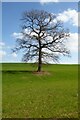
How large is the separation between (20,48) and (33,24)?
5.86 metres

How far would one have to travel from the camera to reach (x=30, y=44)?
196 feet

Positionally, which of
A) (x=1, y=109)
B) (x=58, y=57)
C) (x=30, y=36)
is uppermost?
(x=30, y=36)

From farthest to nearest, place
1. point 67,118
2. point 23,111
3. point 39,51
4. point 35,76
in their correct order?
point 39,51, point 35,76, point 23,111, point 67,118

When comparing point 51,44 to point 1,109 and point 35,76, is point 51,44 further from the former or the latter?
point 1,109

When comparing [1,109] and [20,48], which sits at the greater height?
[20,48]

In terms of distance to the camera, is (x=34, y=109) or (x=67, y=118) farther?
(x=34, y=109)

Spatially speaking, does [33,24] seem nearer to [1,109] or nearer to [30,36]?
[30,36]

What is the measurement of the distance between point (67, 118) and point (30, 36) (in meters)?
46.7

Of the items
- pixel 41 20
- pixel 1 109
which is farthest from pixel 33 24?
pixel 1 109

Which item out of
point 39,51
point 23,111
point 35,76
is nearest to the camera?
point 23,111

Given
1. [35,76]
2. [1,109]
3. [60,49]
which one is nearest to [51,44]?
[60,49]

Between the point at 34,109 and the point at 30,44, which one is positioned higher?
the point at 30,44

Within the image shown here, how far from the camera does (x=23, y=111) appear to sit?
51.8ft

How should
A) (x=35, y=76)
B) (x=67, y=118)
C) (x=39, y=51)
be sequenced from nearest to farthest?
(x=67, y=118) → (x=35, y=76) → (x=39, y=51)
